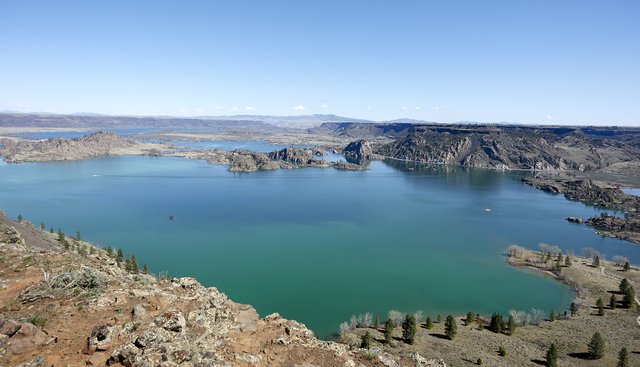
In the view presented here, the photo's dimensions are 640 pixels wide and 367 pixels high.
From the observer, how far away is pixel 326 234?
95875mm

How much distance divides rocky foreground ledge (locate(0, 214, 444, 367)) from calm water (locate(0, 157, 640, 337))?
1353 inches

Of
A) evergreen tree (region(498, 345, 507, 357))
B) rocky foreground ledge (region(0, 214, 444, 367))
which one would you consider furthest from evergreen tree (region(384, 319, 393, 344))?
rocky foreground ledge (region(0, 214, 444, 367))

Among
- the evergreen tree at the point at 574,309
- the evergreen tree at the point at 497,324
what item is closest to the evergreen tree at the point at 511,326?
the evergreen tree at the point at 497,324

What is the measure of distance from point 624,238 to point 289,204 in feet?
309

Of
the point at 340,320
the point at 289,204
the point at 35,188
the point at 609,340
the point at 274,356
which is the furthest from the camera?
the point at 35,188

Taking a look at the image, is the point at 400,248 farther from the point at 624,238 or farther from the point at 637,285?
the point at 624,238

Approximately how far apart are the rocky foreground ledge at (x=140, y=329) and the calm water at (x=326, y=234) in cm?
3436

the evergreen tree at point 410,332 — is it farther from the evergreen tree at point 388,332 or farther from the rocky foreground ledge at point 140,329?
the rocky foreground ledge at point 140,329

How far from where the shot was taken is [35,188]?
14300cm

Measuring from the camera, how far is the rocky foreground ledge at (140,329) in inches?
608

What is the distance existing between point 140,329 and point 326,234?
79672 mm

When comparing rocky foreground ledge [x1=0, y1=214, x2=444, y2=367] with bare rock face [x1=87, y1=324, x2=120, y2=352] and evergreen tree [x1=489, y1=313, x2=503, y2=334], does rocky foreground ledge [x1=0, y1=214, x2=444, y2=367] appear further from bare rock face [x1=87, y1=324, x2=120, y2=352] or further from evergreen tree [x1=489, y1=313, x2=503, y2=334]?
evergreen tree [x1=489, y1=313, x2=503, y2=334]

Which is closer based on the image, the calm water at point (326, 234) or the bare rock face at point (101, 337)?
the bare rock face at point (101, 337)

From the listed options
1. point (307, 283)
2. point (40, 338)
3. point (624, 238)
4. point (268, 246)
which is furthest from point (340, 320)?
point (624, 238)
